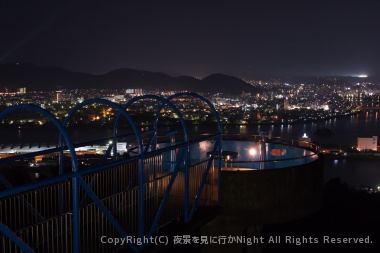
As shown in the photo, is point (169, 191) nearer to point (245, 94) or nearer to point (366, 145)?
point (366, 145)

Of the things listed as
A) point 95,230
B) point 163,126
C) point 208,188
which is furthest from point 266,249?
point 163,126

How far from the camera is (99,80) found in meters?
85.3

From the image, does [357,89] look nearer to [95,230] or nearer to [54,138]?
[54,138]

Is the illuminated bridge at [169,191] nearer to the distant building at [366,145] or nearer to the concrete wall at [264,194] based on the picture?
the concrete wall at [264,194]

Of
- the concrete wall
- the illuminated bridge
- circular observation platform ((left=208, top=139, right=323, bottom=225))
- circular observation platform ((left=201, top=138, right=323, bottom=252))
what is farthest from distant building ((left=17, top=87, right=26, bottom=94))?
the concrete wall

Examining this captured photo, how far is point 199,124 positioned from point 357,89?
121 metres

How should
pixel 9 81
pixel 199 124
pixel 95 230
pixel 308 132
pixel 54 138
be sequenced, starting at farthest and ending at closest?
pixel 9 81
pixel 308 132
pixel 199 124
pixel 54 138
pixel 95 230

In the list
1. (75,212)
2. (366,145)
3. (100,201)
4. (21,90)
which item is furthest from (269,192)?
(21,90)

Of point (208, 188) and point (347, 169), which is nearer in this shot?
point (208, 188)

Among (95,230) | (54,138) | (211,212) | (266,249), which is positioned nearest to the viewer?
(95,230)

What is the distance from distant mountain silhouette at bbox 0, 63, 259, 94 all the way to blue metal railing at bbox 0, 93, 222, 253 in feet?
216

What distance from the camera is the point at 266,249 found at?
12.9 metres

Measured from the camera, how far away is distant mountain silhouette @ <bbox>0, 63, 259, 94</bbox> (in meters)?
73.4

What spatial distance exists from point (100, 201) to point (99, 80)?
8400 centimetres
